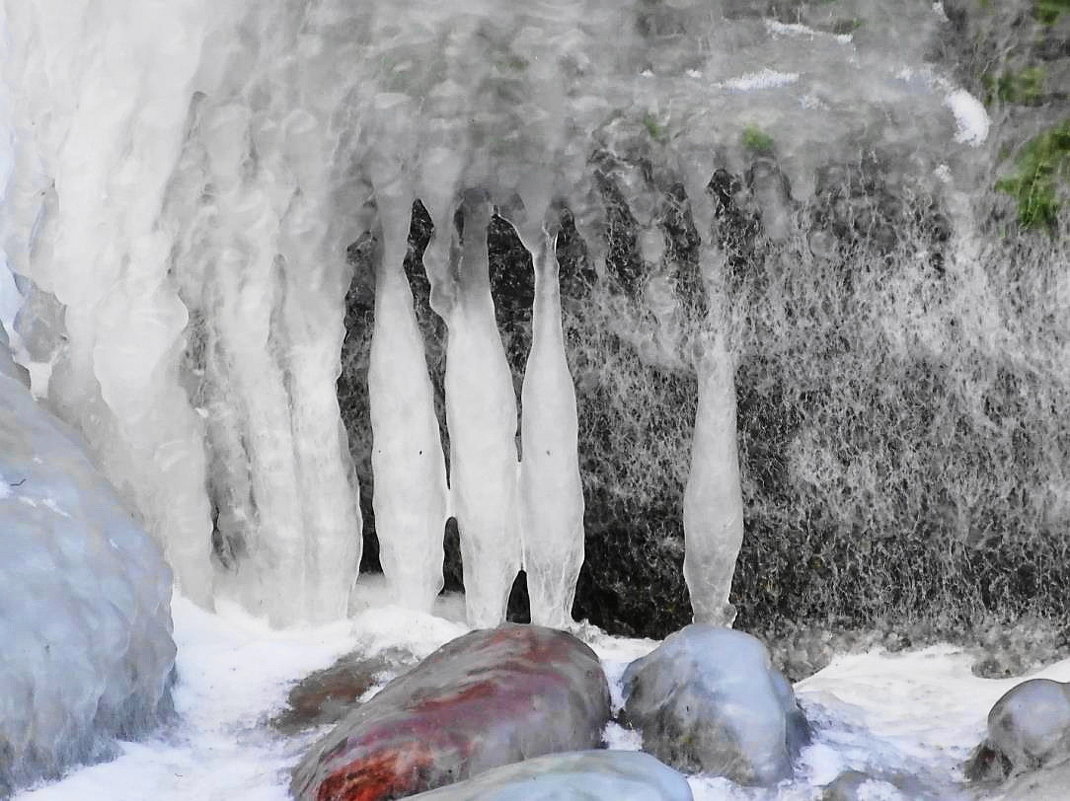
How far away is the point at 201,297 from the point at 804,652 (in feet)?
6.06

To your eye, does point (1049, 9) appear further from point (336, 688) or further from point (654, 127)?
point (336, 688)

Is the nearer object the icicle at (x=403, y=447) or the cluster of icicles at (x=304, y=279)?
the cluster of icicles at (x=304, y=279)

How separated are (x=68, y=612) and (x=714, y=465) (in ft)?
5.28

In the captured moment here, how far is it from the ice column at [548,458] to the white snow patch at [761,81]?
55 cm

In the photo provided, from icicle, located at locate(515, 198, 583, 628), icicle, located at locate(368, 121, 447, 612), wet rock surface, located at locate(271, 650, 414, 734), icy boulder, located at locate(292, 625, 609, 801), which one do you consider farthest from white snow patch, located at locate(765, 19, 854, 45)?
wet rock surface, located at locate(271, 650, 414, 734)

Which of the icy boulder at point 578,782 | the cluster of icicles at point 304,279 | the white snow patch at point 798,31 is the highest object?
the white snow patch at point 798,31

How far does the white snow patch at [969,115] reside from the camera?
3.03 m

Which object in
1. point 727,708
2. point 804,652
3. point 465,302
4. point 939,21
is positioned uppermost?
point 939,21

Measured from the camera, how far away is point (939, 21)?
3.00m

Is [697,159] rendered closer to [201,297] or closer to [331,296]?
[331,296]

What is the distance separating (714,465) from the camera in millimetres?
3301

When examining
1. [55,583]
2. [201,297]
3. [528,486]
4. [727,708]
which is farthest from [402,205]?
[727,708]

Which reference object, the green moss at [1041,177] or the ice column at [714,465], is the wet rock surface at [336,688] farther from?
the green moss at [1041,177]

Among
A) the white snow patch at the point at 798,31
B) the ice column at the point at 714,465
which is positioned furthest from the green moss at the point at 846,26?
the ice column at the point at 714,465
